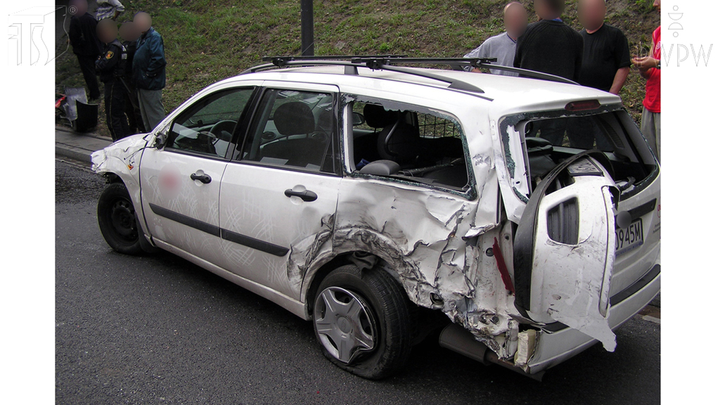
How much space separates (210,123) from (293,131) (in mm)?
961

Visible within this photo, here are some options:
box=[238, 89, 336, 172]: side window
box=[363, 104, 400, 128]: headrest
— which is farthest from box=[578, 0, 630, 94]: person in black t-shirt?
box=[238, 89, 336, 172]: side window

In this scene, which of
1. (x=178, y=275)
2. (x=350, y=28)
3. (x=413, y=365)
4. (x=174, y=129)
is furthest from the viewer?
(x=350, y=28)

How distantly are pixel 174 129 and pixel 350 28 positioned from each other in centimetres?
654

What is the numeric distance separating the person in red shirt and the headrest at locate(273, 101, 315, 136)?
3.05m

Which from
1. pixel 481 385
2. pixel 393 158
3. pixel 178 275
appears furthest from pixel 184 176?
pixel 481 385

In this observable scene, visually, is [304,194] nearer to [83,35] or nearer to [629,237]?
[629,237]

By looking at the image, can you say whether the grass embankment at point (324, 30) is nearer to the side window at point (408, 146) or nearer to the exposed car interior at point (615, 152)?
the exposed car interior at point (615, 152)

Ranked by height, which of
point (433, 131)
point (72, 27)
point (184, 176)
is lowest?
point (184, 176)

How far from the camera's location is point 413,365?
10.1ft

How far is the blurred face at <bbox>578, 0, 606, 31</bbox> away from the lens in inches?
190

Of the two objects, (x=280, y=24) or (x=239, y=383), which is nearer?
(x=239, y=383)

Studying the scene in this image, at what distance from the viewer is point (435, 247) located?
246 centimetres

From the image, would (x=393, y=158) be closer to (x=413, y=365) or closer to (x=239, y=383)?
(x=413, y=365)

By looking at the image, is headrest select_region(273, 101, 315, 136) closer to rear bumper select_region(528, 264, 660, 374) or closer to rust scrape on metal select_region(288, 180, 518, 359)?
rust scrape on metal select_region(288, 180, 518, 359)
